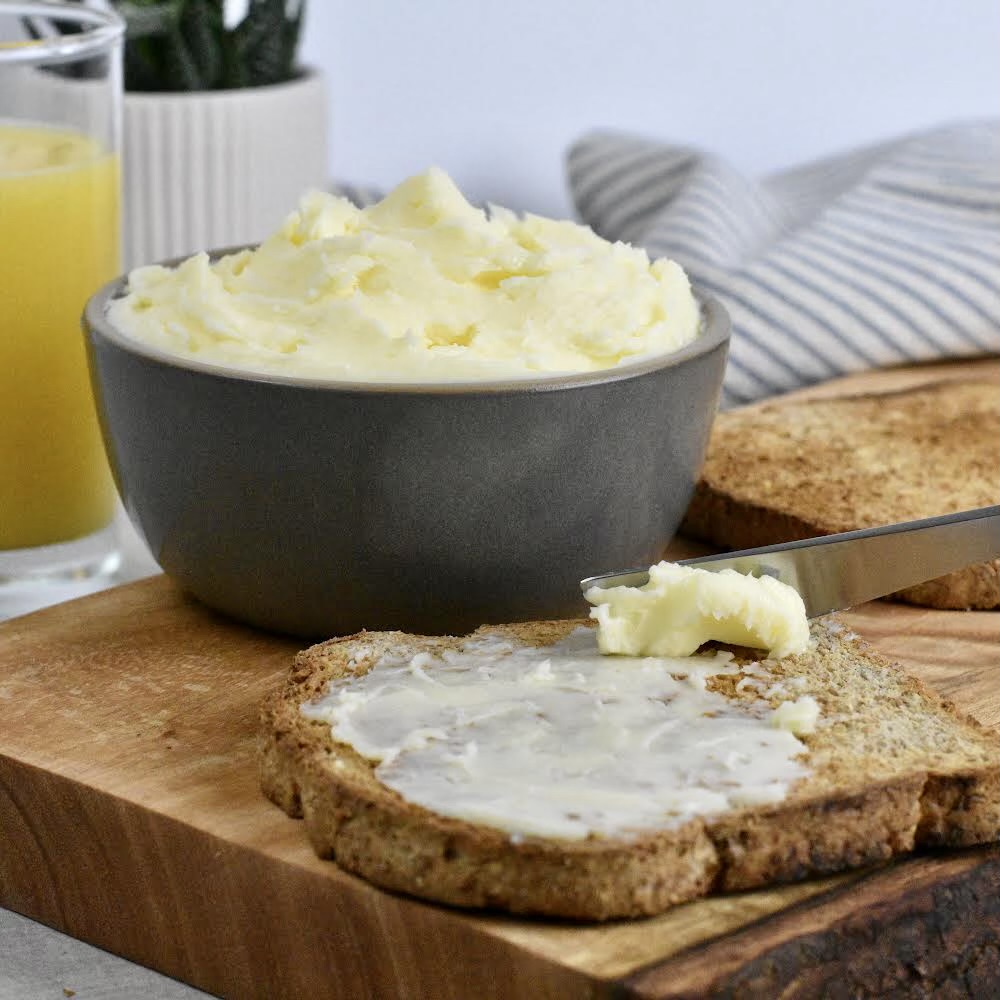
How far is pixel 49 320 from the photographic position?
1975 millimetres

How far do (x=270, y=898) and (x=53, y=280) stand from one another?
37.3 inches

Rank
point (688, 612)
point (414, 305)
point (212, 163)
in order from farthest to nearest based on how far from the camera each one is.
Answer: point (212, 163)
point (414, 305)
point (688, 612)

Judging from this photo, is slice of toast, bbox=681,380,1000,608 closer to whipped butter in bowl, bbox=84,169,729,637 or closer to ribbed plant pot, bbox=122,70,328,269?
whipped butter in bowl, bbox=84,169,729,637

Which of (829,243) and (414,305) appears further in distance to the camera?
(829,243)

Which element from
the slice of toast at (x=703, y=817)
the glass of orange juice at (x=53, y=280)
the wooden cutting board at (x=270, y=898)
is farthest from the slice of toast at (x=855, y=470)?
the glass of orange juice at (x=53, y=280)

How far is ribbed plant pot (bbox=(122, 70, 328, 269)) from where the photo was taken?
9.90ft

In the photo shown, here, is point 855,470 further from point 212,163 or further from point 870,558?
point 212,163

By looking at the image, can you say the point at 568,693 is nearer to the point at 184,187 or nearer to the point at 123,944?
the point at 123,944

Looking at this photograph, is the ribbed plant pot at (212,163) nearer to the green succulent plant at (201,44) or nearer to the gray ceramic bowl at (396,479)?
the green succulent plant at (201,44)

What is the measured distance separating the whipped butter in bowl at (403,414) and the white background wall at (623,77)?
8.59ft

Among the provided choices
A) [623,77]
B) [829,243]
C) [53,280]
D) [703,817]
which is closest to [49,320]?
[53,280]

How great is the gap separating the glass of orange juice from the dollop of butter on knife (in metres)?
0.81

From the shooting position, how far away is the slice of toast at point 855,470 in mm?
1981

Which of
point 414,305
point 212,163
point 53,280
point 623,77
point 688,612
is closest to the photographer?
point 688,612
